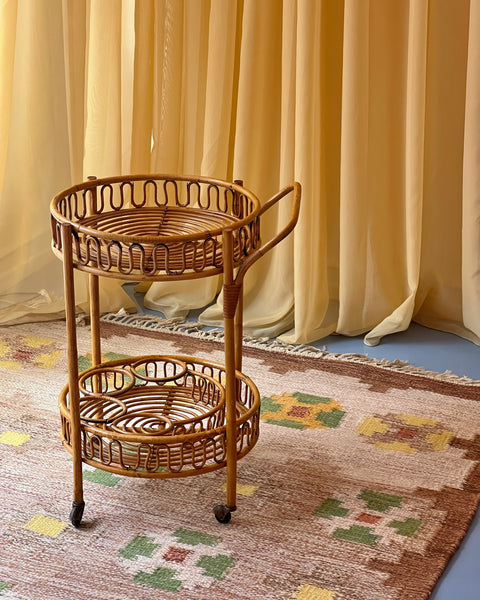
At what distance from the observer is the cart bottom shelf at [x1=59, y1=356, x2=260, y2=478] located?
5.38 feet

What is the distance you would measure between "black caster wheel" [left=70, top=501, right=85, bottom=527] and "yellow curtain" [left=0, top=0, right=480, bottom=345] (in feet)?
3.21

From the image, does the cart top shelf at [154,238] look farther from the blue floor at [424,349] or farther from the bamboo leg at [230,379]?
the blue floor at [424,349]

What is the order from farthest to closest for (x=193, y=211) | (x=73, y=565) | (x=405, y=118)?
(x=405, y=118) → (x=193, y=211) → (x=73, y=565)

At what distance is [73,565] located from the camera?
154 centimetres

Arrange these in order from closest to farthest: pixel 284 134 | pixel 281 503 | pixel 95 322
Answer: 1. pixel 281 503
2. pixel 95 322
3. pixel 284 134

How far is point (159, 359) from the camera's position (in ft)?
6.31

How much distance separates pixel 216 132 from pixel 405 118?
515mm

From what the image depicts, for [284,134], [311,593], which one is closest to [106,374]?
[311,593]

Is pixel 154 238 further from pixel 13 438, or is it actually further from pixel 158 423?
pixel 13 438

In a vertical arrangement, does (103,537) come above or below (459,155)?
below

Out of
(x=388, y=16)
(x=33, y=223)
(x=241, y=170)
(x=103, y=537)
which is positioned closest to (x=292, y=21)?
(x=388, y=16)

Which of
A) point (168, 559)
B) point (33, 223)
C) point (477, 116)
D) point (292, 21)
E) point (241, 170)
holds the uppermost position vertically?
point (292, 21)

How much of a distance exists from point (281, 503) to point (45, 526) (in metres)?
0.44

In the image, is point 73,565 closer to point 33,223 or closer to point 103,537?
point 103,537
